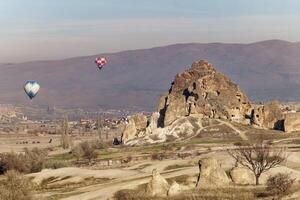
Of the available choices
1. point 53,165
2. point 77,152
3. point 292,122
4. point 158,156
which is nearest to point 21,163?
point 53,165

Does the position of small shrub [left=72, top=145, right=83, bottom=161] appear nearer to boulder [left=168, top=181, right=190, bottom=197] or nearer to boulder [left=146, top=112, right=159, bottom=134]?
boulder [left=146, top=112, right=159, bottom=134]

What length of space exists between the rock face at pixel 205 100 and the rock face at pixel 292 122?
1272 cm

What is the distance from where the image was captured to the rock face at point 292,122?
158 meters

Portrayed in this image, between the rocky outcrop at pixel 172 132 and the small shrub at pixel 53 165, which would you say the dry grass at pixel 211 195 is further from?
the rocky outcrop at pixel 172 132

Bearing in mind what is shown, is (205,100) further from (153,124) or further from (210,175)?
(210,175)

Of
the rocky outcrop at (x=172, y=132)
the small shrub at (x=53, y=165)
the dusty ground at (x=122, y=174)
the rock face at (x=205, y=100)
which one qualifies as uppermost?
the rock face at (x=205, y=100)

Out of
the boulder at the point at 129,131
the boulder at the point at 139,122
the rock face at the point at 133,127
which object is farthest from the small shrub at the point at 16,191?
the boulder at the point at 139,122

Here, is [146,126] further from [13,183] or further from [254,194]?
[254,194]

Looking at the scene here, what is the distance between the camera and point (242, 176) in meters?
64.0

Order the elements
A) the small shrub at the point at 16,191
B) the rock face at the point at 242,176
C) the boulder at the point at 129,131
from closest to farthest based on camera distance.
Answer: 1. the small shrub at the point at 16,191
2. the rock face at the point at 242,176
3. the boulder at the point at 129,131

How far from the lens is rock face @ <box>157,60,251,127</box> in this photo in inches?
6599

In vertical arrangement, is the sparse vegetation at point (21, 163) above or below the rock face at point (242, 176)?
below

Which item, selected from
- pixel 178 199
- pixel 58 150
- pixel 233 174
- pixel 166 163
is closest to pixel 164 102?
pixel 58 150

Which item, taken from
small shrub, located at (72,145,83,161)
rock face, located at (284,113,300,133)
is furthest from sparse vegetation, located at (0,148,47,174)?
rock face, located at (284,113,300,133)
